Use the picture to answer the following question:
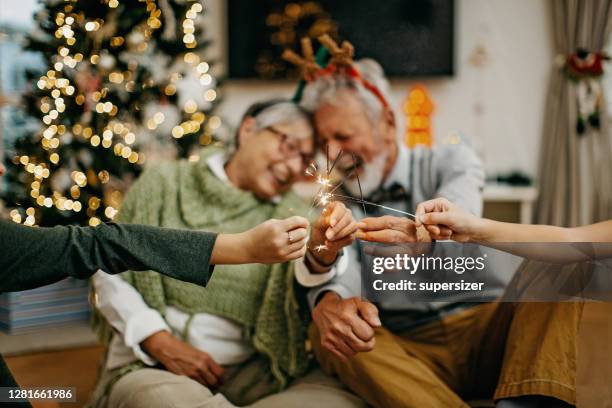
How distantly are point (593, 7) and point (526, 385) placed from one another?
3255 millimetres

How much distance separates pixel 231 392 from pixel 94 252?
65cm

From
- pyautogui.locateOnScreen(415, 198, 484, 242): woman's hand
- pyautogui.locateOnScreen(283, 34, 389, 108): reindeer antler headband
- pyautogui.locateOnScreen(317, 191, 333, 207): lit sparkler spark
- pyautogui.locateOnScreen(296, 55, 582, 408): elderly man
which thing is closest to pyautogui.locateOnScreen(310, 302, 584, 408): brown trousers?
pyautogui.locateOnScreen(296, 55, 582, 408): elderly man

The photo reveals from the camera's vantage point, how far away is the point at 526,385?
1.26 m

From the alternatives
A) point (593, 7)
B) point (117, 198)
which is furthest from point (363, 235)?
point (593, 7)

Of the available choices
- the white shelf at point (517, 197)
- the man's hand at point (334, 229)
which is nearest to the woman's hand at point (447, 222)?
the man's hand at point (334, 229)

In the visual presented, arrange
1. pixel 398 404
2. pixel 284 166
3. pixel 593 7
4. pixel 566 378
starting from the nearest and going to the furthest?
pixel 566 378
pixel 398 404
pixel 284 166
pixel 593 7

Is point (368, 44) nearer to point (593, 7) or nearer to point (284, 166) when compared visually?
point (593, 7)

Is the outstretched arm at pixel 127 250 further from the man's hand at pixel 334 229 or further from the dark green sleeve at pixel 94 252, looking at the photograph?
the man's hand at pixel 334 229

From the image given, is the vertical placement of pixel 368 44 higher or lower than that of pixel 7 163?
higher

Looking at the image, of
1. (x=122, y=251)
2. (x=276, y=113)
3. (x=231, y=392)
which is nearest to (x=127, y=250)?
(x=122, y=251)

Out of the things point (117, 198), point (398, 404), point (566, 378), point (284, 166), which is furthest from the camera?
point (117, 198)

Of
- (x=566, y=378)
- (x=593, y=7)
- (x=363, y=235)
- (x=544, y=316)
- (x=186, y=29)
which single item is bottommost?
(x=566, y=378)

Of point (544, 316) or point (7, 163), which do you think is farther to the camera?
point (7, 163)

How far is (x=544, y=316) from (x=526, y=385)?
143 mm
